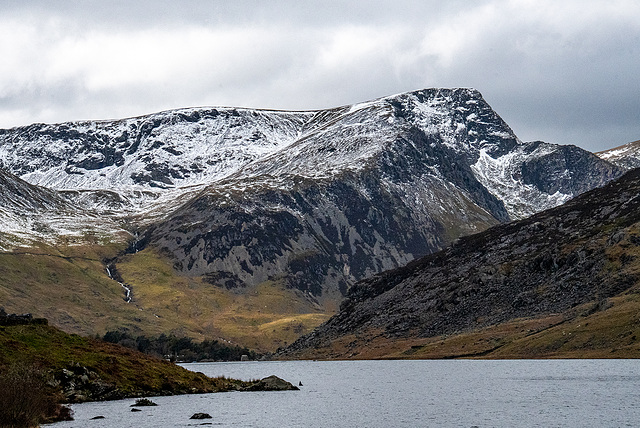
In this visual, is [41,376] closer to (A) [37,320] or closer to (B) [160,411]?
(B) [160,411]

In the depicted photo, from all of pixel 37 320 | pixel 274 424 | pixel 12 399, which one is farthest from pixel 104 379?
pixel 12 399

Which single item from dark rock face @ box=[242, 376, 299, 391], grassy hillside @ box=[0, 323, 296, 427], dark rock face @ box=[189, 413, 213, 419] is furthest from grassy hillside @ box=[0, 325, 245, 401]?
dark rock face @ box=[189, 413, 213, 419]

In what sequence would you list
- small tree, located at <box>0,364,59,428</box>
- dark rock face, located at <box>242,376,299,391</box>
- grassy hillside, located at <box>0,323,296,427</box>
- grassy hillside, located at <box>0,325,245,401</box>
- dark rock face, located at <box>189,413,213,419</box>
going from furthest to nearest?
dark rock face, located at <box>242,376,299,391</box> → grassy hillside, located at <box>0,325,245,401</box> → dark rock face, located at <box>189,413,213,419</box> → grassy hillside, located at <box>0,323,296,427</box> → small tree, located at <box>0,364,59,428</box>

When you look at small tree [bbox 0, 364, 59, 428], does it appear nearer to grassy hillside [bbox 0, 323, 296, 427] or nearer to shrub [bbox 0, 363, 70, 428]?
shrub [bbox 0, 363, 70, 428]

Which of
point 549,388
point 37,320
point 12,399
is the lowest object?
point 549,388

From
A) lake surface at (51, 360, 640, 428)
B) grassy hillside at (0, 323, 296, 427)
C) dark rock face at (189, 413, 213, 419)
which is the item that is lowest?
lake surface at (51, 360, 640, 428)

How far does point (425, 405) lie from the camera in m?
129

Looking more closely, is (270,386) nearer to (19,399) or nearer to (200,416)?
(200,416)

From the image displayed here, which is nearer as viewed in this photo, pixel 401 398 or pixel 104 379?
pixel 104 379

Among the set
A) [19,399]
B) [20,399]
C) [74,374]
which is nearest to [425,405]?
[74,374]

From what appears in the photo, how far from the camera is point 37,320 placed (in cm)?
15075

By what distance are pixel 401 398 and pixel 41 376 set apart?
64875mm

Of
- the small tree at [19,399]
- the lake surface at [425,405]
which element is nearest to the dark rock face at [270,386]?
the lake surface at [425,405]

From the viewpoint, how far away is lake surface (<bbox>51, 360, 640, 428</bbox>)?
4183 inches
